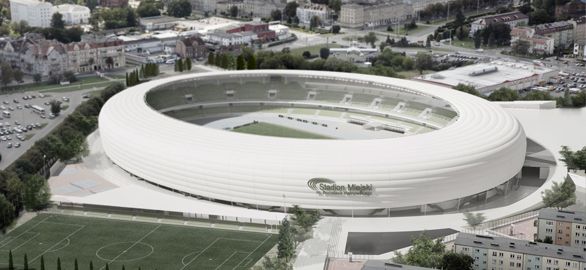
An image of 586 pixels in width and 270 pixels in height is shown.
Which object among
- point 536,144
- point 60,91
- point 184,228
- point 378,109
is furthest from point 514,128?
point 60,91

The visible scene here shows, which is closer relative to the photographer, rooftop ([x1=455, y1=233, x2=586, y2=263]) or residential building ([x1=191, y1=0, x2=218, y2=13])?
rooftop ([x1=455, y1=233, x2=586, y2=263])

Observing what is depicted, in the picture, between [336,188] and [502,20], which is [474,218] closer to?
[336,188]

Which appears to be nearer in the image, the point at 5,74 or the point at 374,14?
the point at 5,74

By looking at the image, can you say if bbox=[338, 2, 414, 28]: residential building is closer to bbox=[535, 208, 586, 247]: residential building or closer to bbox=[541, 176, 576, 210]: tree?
bbox=[541, 176, 576, 210]: tree

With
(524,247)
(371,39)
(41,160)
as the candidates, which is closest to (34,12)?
(371,39)

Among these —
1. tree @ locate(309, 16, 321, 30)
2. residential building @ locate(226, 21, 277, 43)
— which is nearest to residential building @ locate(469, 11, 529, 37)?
tree @ locate(309, 16, 321, 30)

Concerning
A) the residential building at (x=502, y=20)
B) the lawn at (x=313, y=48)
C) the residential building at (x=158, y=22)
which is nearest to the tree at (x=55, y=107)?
the lawn at (x=313, y=48)
